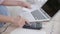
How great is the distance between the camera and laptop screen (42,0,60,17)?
122cm

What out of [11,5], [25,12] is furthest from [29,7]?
[11,5]

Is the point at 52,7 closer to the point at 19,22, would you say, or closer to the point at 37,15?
the point at 37,15

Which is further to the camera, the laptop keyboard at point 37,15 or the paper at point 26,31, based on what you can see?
the laptop keyboard at point 37,15

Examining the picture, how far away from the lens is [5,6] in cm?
143

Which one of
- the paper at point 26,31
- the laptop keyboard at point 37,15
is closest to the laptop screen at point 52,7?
the laptop keyboard at point 37,15

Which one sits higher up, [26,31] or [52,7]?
[52,7]

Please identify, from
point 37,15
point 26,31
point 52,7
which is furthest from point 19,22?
point 52,7

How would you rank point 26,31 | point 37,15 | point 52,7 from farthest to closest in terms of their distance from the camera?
1. point 52,7
2. point 37,15
3. point 26,31

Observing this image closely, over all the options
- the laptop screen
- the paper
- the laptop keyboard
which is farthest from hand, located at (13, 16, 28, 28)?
the laptop screen

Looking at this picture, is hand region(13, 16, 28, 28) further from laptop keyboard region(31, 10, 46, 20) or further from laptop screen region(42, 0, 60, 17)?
laptop screen region(42, 0, 60, 17)

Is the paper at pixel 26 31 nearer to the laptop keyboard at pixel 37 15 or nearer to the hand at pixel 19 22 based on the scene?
the hand at pixel 19 22

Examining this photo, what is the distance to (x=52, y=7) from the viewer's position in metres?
1.30

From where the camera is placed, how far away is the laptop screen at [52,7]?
1.22 m

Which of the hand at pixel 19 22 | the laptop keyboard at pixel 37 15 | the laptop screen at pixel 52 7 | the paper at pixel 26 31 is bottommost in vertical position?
the paper at pixel 26 31
